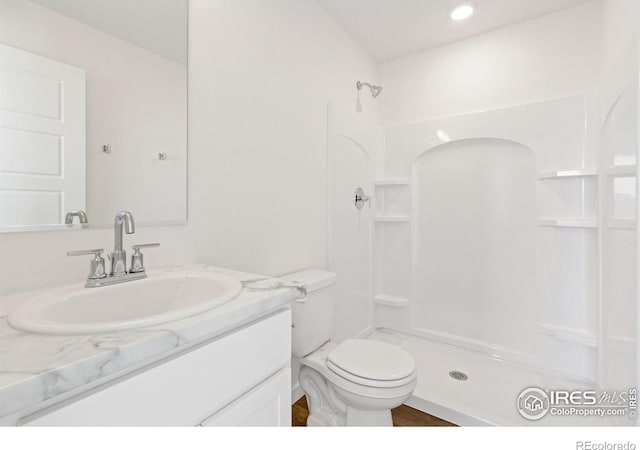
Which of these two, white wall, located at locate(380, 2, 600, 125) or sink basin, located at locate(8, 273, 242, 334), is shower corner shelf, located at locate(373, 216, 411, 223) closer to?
white wall, located at locate(380, 2, 600, 125)

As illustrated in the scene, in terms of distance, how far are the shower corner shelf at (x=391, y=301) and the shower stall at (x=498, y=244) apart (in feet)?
0.04

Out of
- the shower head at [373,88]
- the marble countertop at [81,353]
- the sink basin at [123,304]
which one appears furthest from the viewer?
the shower head at [373,88]

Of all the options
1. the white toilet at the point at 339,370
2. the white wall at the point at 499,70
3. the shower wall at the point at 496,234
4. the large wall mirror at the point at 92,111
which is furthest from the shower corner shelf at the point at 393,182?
the large wall mirror at the point at 92,111

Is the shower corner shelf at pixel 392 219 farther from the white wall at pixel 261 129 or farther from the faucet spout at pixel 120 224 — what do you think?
the faucet spout at pixel 120 224

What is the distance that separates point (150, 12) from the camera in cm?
103

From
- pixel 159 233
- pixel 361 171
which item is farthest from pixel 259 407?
pixel 361 171

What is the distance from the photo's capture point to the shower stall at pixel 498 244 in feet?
4.73

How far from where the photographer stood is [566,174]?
175 cm

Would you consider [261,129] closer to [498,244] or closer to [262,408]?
[262,408]

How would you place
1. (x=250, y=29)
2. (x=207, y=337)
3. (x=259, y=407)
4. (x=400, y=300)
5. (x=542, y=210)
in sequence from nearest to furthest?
1. (x=207, y=337)
2. (x=259, y=407)
3. (x=250, y=29)
4. (x=542, y=210)
5. (x=400, y=300)

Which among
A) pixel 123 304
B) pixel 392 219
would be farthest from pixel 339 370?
pixel 392 219

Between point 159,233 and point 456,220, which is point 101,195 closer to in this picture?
point 159,233

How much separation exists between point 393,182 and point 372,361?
1504mm

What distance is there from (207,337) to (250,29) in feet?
4.56
